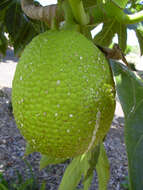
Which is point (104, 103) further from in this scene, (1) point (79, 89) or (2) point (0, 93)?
(2) point (0, 93)

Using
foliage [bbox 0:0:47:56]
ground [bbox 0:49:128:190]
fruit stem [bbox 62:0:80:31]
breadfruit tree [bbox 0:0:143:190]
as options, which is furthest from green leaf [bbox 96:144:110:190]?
ground [bbox 0:49:128:190]

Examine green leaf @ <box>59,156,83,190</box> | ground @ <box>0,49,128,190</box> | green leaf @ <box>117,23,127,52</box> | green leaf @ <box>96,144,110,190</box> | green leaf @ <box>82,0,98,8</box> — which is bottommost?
ground @ <box>0,49,128,190</box>

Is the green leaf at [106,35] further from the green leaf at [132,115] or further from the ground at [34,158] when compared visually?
the ground at [34,158]

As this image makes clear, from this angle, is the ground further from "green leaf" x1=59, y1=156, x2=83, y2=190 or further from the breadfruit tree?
the breadfruit tree

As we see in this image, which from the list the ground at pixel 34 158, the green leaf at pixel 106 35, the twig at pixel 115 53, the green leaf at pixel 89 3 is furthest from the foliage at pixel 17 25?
the ground at pixel 34 158

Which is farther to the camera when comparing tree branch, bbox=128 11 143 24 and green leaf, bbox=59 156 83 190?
green leaf, bbox=59 156 83 190

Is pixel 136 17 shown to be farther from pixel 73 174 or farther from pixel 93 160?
pixel 73 174

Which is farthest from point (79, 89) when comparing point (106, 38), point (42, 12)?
point (106, 38)
